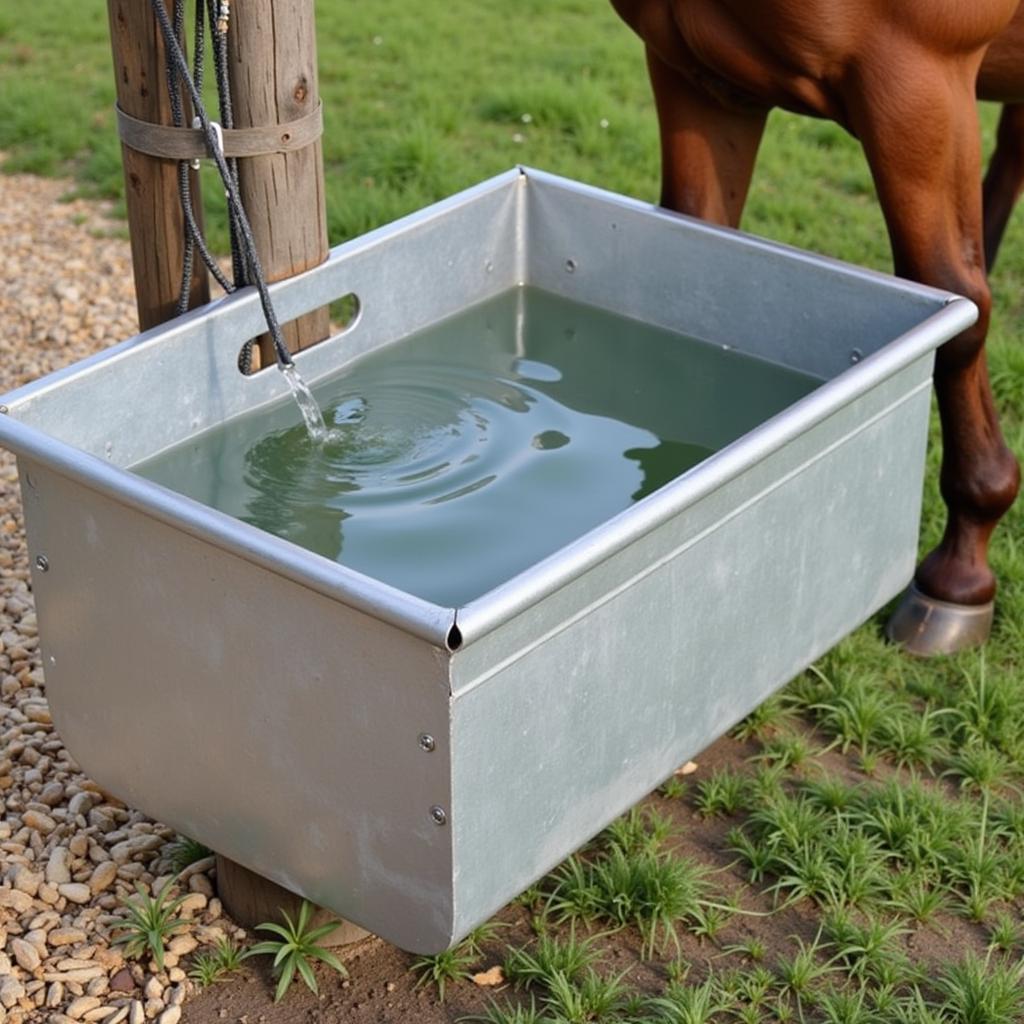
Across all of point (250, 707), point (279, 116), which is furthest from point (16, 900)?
point (279, 116)

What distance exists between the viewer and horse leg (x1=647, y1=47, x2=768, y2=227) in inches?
117

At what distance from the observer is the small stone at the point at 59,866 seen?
253cm

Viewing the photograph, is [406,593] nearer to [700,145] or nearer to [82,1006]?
[82,1006]

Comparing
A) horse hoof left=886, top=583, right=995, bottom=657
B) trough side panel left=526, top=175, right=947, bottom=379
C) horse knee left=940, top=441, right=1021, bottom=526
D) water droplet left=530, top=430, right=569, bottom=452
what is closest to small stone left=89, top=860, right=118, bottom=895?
water droplet left=530, top=430, right=569, bottom=452

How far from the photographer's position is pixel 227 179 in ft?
7.96

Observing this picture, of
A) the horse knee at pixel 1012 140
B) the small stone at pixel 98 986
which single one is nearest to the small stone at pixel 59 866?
the small stone at pixel 98 986

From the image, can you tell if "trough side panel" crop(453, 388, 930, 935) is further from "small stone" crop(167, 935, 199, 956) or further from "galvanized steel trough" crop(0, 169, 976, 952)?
"small stone" crop(167, 935, 199, 956)

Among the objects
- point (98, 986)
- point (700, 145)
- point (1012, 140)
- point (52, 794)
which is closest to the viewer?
point (98, 986)

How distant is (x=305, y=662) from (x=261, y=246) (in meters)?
0.87

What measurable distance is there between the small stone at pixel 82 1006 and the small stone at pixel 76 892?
0.20 meters

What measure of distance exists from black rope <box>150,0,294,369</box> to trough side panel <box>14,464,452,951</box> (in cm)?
46

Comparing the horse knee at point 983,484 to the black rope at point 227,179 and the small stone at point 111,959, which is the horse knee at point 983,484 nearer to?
the black rope at point 227,179

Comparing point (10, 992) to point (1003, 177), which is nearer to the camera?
point (10, 992)

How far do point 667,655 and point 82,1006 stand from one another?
0.88 m
